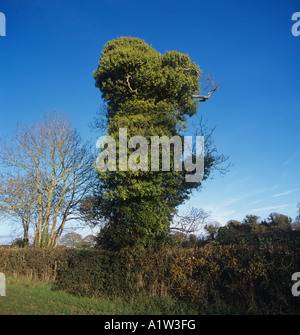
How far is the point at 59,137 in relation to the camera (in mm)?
20766

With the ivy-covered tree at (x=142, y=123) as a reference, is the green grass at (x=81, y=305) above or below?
below

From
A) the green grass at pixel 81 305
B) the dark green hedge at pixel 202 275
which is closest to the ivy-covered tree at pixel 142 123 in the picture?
the dark green hedge at pixel 202 275

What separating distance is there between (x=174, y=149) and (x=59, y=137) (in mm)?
12271

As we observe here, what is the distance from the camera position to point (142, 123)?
1231cm

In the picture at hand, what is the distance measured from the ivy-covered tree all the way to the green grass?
356 centimetres

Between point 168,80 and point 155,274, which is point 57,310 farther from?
point 168,80

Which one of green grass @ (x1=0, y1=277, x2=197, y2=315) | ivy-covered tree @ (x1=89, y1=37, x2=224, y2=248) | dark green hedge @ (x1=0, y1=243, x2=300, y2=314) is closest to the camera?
dark green hedge @ (x1=0, y1=243, x2=300, y2=314)

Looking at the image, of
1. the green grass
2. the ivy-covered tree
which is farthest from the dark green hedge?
the ivy-covered tree

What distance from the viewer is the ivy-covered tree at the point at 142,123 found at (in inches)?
456

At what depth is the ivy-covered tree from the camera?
1159 cm

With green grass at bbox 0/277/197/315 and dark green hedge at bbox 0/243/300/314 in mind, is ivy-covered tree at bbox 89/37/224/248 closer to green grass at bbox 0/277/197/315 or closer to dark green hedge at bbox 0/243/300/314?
dark green hedge at bbox 0/243/300/314

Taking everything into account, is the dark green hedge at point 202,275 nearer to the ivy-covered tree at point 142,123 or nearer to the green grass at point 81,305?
the green grass at point 81,305

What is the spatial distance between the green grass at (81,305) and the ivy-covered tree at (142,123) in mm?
3557

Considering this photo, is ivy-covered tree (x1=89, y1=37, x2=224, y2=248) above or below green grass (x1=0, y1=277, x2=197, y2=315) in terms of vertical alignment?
above
